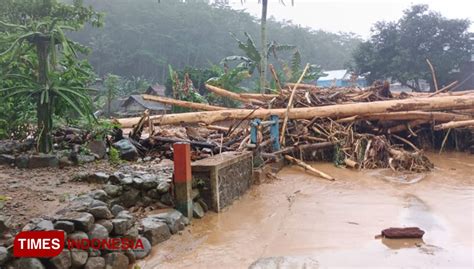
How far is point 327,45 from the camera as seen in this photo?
57500 mm

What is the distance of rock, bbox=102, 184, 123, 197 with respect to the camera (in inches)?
194

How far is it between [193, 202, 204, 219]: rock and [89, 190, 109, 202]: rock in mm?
1219

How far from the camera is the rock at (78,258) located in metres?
3.51

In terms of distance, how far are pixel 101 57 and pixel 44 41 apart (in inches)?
1567

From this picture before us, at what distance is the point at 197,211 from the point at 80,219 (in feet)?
6.48

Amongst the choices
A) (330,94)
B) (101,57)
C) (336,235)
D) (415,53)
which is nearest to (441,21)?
(415,53)

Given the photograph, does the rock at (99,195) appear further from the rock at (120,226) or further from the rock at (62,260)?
the rock at (62,260)

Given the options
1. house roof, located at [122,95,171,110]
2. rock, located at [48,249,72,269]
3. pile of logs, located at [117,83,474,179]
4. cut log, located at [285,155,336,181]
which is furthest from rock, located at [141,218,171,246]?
house roof, located at [122,95,171,110]

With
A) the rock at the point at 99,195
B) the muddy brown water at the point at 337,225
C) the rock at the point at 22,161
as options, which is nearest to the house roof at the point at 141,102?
the muddy brown water at the point at 337,225

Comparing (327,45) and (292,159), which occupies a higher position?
(327,45)

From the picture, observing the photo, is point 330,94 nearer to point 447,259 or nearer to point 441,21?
point 447,259

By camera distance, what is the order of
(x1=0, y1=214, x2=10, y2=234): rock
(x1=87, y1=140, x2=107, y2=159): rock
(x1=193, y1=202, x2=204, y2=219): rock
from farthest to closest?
1. (x1=87, y1=140, x2=107, y2=159): rock
2. (x1=193, y1=202, x2=204, y2=219): rock
3. (x1=0, y1=214, x2=10, y2=234): rock

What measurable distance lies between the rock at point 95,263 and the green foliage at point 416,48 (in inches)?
1068

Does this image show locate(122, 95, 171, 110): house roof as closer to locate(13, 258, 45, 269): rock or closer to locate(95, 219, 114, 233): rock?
locate(95, 219, 114, 233): rock
